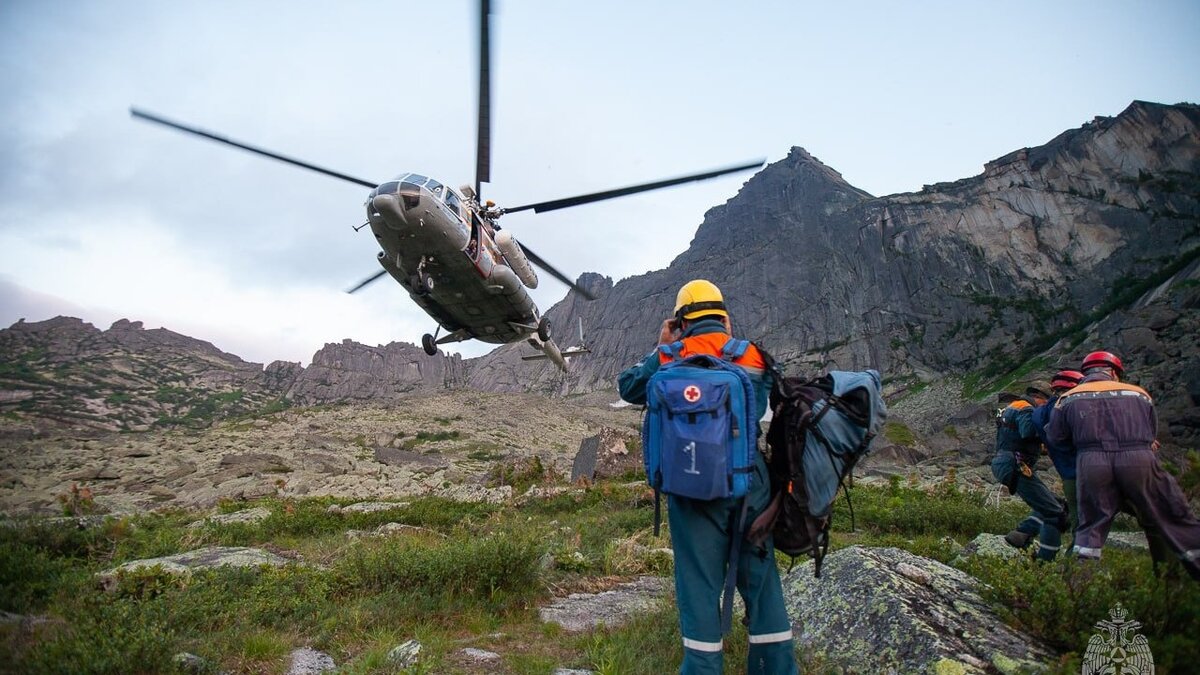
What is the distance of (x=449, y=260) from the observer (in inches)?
455

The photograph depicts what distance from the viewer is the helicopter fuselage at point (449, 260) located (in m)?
10.5

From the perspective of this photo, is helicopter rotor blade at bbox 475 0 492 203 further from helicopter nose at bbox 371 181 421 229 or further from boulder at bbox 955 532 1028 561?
boulder at bbox 955 532 1028 561

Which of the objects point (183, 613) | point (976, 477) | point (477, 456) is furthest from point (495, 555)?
point (477, 456)

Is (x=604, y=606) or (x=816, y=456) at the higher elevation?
(x=816, y=456)

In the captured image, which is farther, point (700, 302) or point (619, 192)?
point (619, 192)

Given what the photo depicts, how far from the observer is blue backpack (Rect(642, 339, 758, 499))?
296 cm

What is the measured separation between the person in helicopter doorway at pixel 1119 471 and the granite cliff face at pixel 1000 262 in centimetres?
4359

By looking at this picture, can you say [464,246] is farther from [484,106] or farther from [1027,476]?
[1027,476]

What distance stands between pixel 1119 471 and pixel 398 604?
5.94 m

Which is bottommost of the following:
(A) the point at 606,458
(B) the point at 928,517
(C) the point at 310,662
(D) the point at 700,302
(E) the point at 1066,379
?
(B) the point at 928,517

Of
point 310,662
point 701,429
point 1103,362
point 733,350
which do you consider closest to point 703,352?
point 733,350

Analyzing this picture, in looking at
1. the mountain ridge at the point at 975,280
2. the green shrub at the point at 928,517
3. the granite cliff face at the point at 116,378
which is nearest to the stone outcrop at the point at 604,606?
the green shrub at the point at 928,517

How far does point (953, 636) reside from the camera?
3457 mm

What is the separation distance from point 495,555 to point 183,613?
2.50 meters
